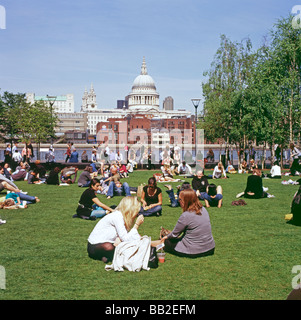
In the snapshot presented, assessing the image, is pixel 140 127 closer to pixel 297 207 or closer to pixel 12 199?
pixel 12 199


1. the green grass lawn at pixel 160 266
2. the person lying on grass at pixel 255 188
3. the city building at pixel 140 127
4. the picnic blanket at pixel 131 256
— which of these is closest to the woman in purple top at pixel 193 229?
the green grass lawn at pixel 160 266

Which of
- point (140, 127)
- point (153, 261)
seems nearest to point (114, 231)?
point (153, 261)

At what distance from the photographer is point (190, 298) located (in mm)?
6207

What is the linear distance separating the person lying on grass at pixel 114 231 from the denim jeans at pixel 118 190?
360 inches

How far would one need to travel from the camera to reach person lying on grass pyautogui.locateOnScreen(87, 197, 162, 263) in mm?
7824

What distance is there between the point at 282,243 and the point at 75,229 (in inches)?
189

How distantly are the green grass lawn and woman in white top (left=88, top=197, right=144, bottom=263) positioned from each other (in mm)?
246

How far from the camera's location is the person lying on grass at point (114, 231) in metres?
7.82

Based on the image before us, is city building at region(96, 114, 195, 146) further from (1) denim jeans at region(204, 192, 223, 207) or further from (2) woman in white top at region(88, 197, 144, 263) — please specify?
(2) woman in white top at region(88, 197, 144, 263)

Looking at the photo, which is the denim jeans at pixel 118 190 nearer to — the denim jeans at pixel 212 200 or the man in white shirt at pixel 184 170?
the denim jeans at pixel 212 200

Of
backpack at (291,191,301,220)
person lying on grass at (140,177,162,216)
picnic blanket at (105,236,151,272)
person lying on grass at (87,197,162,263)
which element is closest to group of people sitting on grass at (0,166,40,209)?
person lying on grass at (140,177,162,216)

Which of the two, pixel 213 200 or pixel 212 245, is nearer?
pixel 212 245
